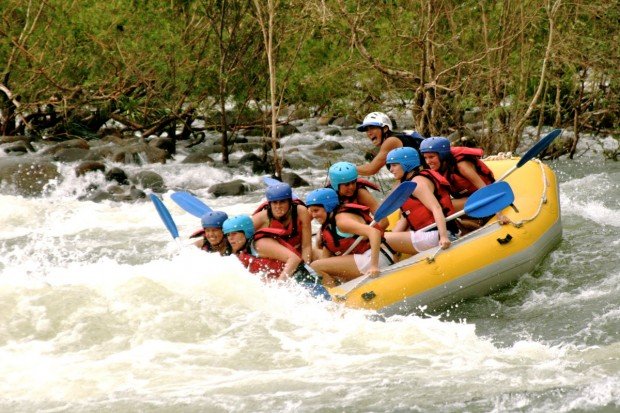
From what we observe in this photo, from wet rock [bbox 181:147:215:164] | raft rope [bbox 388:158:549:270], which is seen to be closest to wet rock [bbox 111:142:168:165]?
wet rock [bbox 181:147:215:164]

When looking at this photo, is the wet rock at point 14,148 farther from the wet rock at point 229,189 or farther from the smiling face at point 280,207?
the smiling face at point 280,207

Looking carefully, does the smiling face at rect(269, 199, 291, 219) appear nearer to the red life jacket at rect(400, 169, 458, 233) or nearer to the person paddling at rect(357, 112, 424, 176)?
the red life jacket at rect(400, 169, 458, 233)

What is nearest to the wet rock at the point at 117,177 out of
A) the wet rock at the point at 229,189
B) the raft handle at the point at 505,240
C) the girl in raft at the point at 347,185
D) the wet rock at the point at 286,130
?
the wet rock at the point at 229,189

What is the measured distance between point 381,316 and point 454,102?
18.4ft

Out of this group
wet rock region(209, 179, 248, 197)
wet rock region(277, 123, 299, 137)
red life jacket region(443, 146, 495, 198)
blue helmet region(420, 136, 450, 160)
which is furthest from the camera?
wet rock region(277, 123, 299, 137)

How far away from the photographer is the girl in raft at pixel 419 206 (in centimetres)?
690

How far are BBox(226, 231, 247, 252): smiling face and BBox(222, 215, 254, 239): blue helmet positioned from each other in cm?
2

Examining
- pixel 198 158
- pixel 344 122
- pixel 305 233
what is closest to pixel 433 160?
pixel 305 233

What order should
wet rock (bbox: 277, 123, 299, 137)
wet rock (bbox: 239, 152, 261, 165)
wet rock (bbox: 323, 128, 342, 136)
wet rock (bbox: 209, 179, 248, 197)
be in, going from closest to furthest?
wet rock (bbox: 209, 179, 248, 197) → wet rock (bbox: 239, 152, 261, 165) → wet rock (bbox: 277, 123, 299, 137) → wet rock (bbox: 323, 128, 342, 136)

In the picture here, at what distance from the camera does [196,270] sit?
22.7 feet

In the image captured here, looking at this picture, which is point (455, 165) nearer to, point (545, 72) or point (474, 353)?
point (474, 353)

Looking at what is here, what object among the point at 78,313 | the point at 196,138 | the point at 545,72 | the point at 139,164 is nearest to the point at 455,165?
the point at 78,313

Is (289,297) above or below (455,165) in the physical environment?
below

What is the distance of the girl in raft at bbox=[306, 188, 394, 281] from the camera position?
664 centimetres
